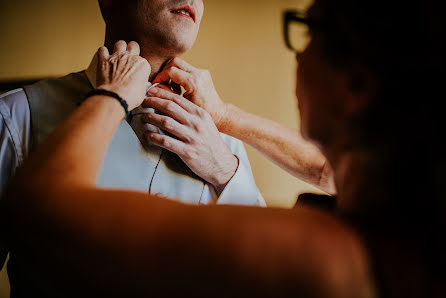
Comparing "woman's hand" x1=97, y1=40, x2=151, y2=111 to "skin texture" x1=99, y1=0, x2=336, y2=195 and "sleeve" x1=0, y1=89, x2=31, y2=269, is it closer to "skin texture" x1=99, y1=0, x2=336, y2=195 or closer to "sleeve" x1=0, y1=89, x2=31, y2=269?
"skin texture" x1=99, y1=0, x2=336, y2=195

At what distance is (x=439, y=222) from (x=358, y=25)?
0.87ft

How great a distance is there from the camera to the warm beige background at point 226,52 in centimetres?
129

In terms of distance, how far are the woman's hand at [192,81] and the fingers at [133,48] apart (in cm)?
10

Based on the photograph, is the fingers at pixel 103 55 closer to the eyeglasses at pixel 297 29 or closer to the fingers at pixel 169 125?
the fingers at pixel 169 125

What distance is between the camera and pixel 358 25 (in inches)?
16.4

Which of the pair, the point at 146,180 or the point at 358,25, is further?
the point at 146,180

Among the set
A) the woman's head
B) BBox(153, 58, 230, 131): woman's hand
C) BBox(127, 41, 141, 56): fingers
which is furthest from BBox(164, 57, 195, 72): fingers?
the woman's head

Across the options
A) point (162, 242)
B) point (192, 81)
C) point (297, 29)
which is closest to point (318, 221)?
point (162, 242)

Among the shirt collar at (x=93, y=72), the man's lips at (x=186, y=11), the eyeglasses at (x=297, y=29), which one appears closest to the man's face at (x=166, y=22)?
the man's lips at (x=186, y=11)

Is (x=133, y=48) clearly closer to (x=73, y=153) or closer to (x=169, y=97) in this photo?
(x=169, y=97)

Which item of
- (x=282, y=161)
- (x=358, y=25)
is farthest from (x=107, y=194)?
(x=282, y=161)

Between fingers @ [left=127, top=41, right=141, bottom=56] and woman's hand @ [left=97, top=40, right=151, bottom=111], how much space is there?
0.01 meters

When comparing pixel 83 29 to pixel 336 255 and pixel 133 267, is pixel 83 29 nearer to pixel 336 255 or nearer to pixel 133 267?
pixel 133 267

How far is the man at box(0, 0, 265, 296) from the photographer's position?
2.38ft
